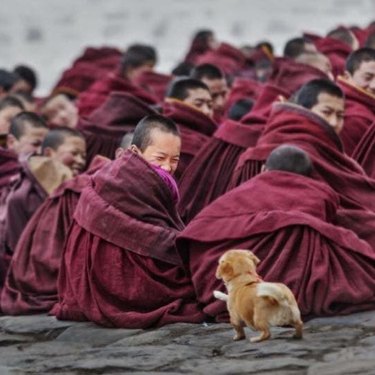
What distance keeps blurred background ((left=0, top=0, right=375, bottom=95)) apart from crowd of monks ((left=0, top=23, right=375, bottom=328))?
28.7ft

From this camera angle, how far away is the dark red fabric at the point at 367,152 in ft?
29.1

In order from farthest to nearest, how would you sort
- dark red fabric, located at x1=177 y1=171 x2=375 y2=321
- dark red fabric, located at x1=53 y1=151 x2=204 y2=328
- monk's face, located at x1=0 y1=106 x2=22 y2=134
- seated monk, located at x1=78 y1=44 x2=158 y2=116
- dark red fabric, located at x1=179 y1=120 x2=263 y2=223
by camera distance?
1. seated monk, located at x1=78 y1=44 x2=158 y2=116
2. monk's face, located at x1=0 y1=106 x2=22 y2=134
3. dark red fabric, located at x1=179 y1=120 x2=263 y2=223
4. dark red fabric, located at x1=53 y1=151 x2=204 y2=328
5. dark red fabric, located at x1=177 y1=171 x2=375 y2=321

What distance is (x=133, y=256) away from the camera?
764 centimetres

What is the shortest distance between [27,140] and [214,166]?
1.38m

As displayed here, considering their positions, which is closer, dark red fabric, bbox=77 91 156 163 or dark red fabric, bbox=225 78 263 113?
dark red fabric, bbox=77 91 156 163

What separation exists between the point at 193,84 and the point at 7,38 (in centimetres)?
1161

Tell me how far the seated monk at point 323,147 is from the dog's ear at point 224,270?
103cm

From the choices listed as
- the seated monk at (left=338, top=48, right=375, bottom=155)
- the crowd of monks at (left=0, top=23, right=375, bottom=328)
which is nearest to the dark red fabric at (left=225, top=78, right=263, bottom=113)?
the crowd of monks at (left=0, top=23, right=375, bottom=328)

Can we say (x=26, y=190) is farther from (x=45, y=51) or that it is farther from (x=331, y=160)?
(x=45, y=51)

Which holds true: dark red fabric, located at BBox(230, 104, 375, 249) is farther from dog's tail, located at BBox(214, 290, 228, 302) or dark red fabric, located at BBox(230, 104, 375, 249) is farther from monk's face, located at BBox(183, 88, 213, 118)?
dog's tail, located at BBox(214, 290, 228, 302)

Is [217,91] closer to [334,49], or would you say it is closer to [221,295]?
[334,49]

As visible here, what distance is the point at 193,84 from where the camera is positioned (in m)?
9.53

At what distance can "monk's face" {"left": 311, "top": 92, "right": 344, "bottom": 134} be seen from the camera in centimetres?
889

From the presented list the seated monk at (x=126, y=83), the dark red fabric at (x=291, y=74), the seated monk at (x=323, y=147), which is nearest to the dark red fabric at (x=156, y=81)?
the seated monk at (x=126, y=83)
